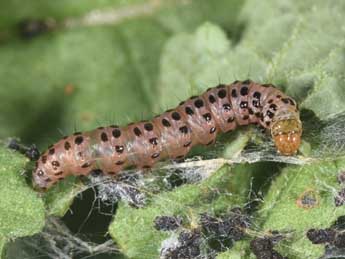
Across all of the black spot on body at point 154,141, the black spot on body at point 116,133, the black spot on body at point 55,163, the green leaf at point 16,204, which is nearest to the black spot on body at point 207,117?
the black spot on body at point 154,141

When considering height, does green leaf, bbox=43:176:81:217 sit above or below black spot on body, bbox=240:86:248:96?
below

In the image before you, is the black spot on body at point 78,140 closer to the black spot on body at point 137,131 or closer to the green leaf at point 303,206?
the black spot on body at point 137,131

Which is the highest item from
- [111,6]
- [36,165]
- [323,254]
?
[111,6]

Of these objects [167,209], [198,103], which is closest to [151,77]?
[198,103]

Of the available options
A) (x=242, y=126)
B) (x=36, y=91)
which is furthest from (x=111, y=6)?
(x=242, y=126)

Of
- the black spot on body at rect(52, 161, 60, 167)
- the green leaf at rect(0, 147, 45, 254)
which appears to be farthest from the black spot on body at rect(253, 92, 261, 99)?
the green leaf at rect(0, 147, 45, 254)

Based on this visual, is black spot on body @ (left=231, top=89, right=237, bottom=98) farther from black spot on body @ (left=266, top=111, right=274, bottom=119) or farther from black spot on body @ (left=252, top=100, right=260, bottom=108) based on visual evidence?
black spot on body @ (left=266, top=111, right=274, bottom=119)

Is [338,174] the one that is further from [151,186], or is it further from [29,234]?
[29,234]
